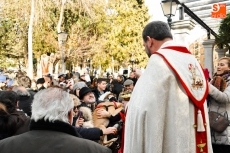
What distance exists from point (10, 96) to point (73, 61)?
32903 mm

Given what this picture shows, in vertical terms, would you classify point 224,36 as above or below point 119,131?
above

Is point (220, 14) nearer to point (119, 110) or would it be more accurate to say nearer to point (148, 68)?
point (119, 110)

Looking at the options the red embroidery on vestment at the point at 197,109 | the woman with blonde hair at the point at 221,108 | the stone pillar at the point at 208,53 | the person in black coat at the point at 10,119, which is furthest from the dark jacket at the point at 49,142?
the stone pillar at the point at 208,53

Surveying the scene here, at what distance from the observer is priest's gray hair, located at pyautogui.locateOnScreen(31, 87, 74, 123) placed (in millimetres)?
2446

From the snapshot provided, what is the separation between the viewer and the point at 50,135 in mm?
2371

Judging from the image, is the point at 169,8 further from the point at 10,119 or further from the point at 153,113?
the point at 153,113

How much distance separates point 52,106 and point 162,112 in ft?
2.38

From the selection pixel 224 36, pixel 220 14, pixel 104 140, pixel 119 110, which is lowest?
pixel 104 140

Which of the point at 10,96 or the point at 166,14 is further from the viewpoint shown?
the point at 166,14

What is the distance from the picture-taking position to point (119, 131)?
15.0 feet

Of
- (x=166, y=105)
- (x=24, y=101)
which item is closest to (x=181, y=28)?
(x=24, y=101)

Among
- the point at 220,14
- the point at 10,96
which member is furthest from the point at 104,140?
the point at 220,14

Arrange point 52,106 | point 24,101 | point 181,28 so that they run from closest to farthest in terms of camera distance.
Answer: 1. point 52,106
2. point 24,101
3. point 181,28

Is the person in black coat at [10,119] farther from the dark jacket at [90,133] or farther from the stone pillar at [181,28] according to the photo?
the stone pillar at [181,28]
